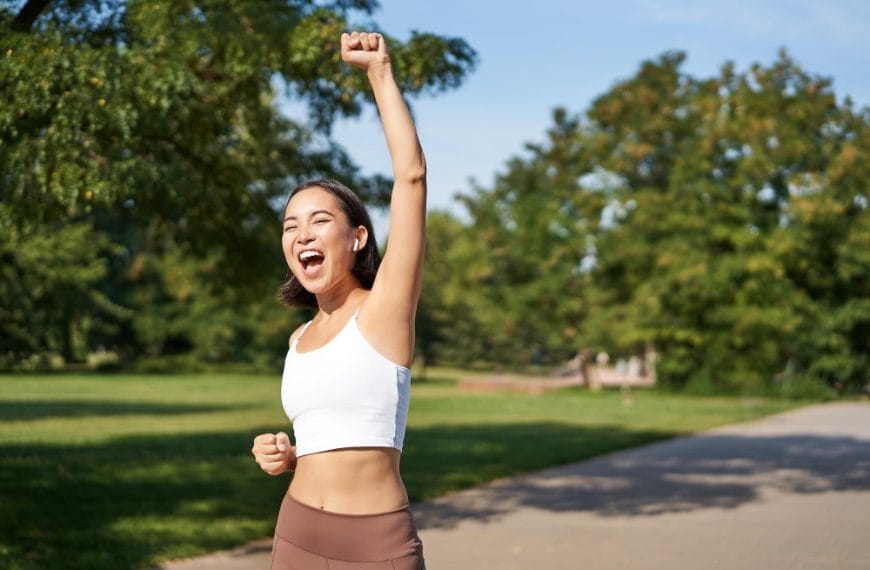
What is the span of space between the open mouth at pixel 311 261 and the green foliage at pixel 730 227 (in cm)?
3935

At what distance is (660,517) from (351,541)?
9.33 meters

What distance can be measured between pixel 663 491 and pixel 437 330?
198 feet

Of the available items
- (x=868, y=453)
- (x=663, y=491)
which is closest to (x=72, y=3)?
(x=663, y=491)

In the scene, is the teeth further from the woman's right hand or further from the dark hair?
the woman's right hand

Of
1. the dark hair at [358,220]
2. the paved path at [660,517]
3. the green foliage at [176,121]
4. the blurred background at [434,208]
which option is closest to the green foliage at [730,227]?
the blurred background at [434,208]

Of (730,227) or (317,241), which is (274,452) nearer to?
(317,241)

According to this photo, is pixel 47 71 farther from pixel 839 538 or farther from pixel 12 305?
pixel 839 538

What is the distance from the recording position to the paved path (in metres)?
9.39

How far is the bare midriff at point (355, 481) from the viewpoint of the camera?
2.98m

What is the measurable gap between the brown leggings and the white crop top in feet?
0.52

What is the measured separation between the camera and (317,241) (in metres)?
3.10

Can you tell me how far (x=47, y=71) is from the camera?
9.67 m

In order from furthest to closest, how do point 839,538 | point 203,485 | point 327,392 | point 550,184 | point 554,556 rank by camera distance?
point 550,184
point 203,485
point 839,538
point 554,556
point 327,392

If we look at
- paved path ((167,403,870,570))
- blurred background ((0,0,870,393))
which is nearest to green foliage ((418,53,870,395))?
blurred background ((0,0,870,393))
